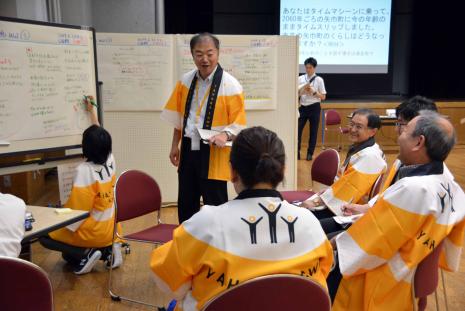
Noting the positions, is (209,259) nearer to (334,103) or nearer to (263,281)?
(263,281)

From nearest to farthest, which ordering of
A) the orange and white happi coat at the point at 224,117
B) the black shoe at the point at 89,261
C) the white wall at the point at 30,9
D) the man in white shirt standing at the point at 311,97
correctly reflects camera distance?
1. the orange and white happi coat at the point at 224,117
2. the black shoe at the point at 89,261
3. the white wall at the point at 30,9
4. the man in white shirt standing at the point at 311,97

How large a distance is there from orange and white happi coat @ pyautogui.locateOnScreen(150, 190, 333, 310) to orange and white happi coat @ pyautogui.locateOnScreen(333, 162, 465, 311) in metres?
0.53

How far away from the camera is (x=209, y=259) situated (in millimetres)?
1223

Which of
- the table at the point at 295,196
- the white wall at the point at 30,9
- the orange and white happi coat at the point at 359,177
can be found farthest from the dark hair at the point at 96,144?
the white wall at the point at 30,9

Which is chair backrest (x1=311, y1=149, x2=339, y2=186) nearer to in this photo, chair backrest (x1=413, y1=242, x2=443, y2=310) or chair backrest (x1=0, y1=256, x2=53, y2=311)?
chair backrest (x1=413, y1=242, x2=443, y2=310)

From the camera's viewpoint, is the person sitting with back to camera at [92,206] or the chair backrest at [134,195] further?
the person sitting with back to camera at [92,206]

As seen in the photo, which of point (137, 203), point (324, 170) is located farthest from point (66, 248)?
point (324, 170)

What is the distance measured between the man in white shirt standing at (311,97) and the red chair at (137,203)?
4.45m

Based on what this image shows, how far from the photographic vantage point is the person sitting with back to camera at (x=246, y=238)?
3.98 feet

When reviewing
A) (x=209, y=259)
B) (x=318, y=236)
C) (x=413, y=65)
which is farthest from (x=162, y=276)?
(x=413, y=65)

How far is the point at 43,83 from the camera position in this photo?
2.78 m

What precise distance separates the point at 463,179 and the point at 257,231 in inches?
207

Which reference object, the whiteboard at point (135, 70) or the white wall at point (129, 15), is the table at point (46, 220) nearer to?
the whiteboard at point (135, 70)

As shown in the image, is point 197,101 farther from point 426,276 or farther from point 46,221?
point 426,276
